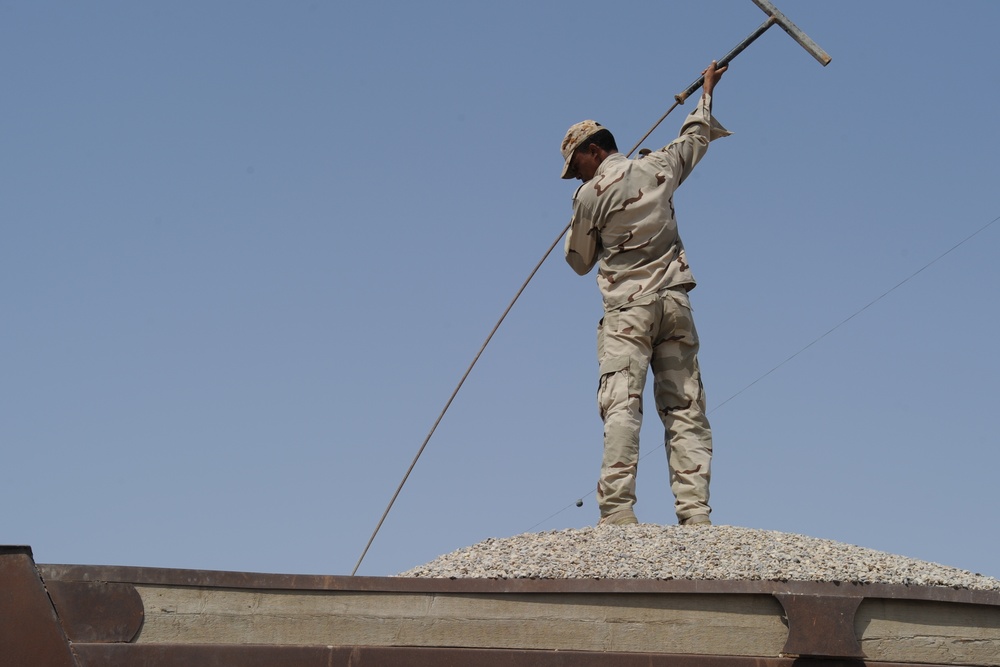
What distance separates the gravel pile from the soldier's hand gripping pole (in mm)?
2936

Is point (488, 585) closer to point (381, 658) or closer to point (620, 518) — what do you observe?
point (381, 658)

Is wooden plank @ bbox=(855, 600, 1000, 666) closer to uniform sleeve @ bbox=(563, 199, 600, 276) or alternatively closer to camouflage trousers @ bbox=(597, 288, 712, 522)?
camouflage trousers @ bbox=(597, 288, 712, 522)

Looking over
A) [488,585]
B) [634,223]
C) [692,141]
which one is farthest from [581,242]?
[488,585]

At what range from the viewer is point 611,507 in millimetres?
6281

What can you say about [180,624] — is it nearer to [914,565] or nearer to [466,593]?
[466,593]

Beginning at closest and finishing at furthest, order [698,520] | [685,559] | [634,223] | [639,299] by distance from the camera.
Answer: [685,559]
[698,520]
[639,299]
[634,223]

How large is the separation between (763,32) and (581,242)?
1.91 metres

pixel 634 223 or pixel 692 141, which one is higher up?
pixel 692 141

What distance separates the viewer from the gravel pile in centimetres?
479

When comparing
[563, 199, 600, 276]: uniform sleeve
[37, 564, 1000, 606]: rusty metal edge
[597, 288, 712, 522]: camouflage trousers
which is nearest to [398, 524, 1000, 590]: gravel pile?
[37, 564, 1000, 606]: rusty metal edge

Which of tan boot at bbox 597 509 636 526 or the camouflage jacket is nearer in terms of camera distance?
tan boot at bbox 597 509 636 526

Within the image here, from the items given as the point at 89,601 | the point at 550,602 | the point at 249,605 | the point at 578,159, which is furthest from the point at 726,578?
the point at 578,159

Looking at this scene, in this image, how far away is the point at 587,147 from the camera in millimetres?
7031

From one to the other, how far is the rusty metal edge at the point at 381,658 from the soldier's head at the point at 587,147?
11.1 feet
